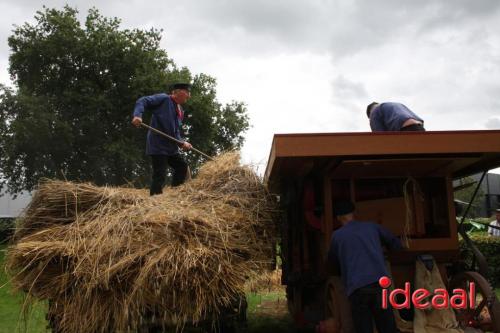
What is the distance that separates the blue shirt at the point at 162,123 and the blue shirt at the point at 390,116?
2.45m

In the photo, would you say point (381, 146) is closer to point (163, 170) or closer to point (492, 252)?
point (163, 170)

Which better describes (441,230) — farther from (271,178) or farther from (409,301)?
(271,178)

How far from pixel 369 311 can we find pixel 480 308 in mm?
952

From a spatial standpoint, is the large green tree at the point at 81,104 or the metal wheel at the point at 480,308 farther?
the large green tree at the point at 81,104

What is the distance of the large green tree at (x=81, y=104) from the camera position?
20.7 metres

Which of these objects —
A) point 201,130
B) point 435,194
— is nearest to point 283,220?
point 435,194

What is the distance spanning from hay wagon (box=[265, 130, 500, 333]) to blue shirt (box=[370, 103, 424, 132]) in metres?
0.57

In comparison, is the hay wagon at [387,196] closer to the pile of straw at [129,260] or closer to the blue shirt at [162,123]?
the pile of straw at [129,260]

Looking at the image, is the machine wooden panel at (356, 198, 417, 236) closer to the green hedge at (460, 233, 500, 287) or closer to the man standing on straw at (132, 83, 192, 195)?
the man standing on straw at (132, 83, 192, 195)

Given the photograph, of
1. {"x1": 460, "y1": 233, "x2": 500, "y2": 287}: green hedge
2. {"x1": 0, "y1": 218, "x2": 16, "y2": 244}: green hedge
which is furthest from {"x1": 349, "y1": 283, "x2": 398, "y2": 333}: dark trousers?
{"x1": 460, "y1": 233, "x2": 500, "y2": 287}: green hedge

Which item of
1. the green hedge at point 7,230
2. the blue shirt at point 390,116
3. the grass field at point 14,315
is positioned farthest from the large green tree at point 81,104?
the blue shirt at point 390,116

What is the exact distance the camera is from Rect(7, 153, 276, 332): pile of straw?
3473 millimetres

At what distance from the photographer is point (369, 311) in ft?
11.7

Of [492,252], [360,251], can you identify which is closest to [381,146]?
[360,251]
